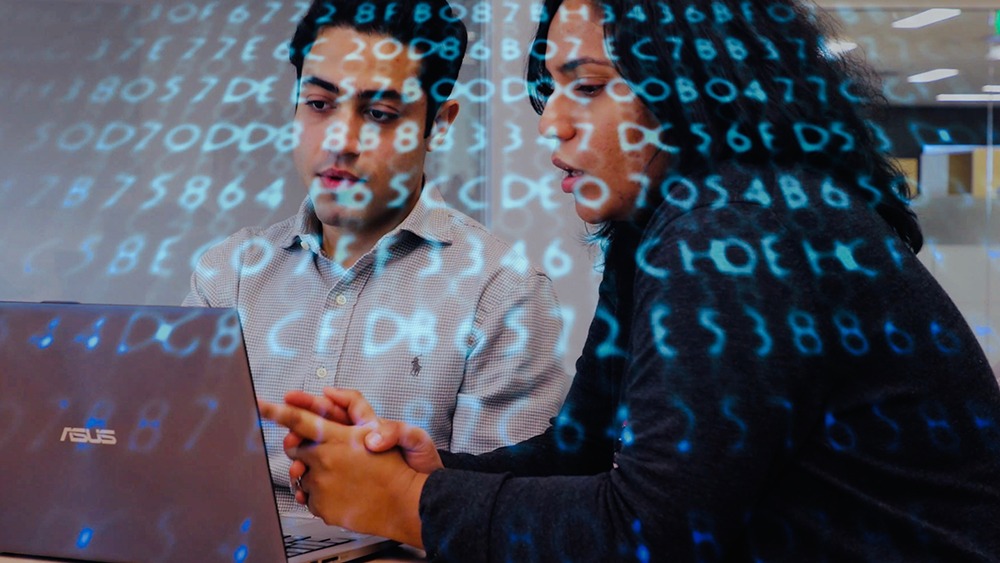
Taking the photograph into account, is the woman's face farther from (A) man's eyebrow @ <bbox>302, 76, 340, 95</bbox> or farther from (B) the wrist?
(A) man's eyebrow @ <bbox>302, 76, 340, 95</bbox>

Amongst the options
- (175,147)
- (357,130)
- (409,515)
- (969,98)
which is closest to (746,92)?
(409,515)

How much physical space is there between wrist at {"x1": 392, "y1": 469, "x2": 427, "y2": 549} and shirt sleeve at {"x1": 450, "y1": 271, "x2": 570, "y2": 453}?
20.6 inches

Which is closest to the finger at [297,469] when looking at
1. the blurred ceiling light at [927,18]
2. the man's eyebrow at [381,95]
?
the man's eyebrow at [381,95]

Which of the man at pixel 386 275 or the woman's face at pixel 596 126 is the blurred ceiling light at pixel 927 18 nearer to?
the man at pixel 386 275

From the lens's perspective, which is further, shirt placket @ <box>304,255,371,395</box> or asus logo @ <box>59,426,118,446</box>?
shirt placket @ <box>304,255,371,395</box>

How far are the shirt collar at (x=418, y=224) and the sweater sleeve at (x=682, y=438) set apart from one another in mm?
728

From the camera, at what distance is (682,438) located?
70 cm

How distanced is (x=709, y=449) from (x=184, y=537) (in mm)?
423

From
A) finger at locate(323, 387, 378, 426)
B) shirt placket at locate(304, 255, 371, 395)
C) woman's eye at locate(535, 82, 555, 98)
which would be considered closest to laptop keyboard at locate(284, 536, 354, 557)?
finger at locate(323, 387, 378, 426)

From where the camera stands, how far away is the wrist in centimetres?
78

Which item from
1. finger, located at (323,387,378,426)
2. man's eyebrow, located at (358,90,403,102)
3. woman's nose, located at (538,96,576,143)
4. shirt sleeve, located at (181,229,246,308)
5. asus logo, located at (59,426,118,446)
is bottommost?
shirt sleeve, located at (181,229,246,308)

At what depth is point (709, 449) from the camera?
691mm

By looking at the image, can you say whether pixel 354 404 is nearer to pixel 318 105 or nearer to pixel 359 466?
pixel 359 466

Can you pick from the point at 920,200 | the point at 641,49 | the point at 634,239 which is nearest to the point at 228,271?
the point at 634,239
